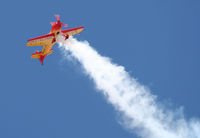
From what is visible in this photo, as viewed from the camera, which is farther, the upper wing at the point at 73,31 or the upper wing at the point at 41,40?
the upper wing at the point at 73,31

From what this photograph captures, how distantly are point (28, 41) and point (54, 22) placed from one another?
5.37 meters

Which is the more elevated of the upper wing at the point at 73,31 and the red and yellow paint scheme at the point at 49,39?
the upper wing at the point at 73,31

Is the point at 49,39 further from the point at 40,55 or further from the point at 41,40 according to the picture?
the point at 40,55

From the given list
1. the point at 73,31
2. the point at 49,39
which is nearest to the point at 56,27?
the point at 49,39

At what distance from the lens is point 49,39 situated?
99.2 m

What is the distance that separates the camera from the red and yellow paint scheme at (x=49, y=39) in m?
97.4

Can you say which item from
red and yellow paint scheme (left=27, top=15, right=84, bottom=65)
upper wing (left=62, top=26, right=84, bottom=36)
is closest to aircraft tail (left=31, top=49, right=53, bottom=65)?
red and yellow paint scheme (left=27, top=15, right=84, bottom=65)

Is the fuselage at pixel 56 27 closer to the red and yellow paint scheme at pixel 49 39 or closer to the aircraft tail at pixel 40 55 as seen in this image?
the red and yellow paint scheme at pixel 49 39

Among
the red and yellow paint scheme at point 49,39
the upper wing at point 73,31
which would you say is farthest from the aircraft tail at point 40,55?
the upper wing at point 73,31

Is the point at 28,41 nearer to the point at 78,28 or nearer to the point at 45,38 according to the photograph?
the point at 45,38

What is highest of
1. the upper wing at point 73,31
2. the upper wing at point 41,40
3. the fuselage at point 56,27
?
the upper wing at point 73,31

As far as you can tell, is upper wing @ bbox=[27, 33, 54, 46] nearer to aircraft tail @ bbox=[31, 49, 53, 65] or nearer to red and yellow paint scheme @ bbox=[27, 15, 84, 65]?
red and yellow paint scheme @ bbox=[27, 15, 84, 65]

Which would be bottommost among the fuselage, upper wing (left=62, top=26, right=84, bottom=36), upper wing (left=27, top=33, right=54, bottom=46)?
upper wing (left=27, top=33, right=54, bottom=46)

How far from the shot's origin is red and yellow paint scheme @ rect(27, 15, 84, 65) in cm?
9738
